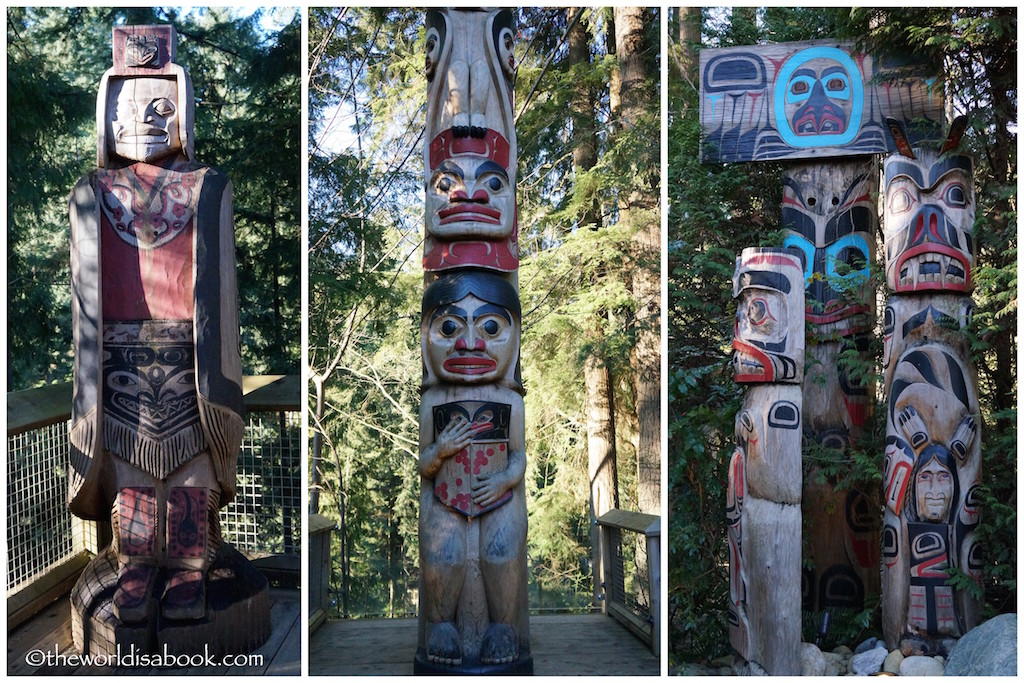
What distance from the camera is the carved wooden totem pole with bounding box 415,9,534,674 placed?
4.95m

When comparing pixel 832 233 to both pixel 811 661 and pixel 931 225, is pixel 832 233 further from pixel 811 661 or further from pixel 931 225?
pixel 811 661

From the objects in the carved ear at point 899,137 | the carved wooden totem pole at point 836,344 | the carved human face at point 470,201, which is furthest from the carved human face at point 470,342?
the carved ear at point 899,137

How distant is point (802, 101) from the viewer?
6.87 metres

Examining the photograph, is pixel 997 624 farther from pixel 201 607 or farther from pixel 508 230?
pixel 201 607

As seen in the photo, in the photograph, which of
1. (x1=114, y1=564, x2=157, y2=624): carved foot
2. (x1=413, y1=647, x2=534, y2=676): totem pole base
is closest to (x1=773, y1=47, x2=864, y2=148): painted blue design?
(x1=413, y1=647, x2=534, y2=676): totem pole base

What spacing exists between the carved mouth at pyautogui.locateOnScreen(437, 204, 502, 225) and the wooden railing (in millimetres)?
2169

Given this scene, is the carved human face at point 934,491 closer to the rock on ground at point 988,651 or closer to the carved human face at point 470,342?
the rock on ground at point 988,651

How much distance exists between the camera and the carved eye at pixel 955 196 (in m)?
5.84

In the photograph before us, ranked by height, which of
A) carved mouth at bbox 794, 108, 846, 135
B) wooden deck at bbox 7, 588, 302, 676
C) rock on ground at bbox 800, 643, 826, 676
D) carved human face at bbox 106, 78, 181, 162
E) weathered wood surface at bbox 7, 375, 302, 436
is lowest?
rock on ground at bbox 800, 643, 826, 676

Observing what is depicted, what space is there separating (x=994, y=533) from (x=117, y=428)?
531 centimetres

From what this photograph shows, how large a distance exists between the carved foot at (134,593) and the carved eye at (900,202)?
16.6 feet

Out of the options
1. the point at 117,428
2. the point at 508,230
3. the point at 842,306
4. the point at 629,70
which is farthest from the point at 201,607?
the point at 629,70

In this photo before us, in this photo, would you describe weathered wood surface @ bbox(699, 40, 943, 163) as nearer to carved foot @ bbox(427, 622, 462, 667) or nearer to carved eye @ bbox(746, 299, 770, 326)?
carved eye @ bbox(746, 299, 770, 326)

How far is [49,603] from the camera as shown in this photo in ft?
19.0
